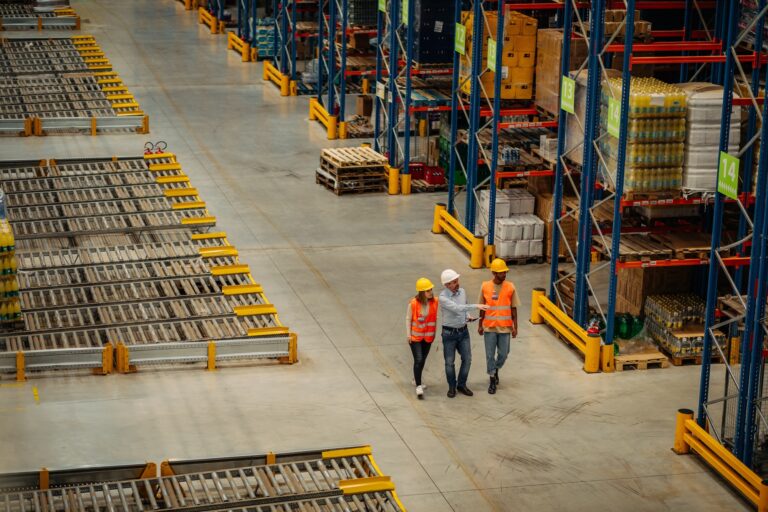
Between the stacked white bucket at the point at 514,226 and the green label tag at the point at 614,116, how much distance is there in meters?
4.01

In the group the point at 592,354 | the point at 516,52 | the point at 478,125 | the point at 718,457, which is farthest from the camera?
the point at 478,125

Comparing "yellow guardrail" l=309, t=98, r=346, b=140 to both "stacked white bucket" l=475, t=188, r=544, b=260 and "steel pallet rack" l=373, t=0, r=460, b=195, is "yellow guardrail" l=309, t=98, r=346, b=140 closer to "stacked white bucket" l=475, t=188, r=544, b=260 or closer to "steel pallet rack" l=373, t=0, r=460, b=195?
"steel pallet rack" l=373, t=0, r=460, b=195

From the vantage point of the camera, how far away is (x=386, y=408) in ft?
46.8

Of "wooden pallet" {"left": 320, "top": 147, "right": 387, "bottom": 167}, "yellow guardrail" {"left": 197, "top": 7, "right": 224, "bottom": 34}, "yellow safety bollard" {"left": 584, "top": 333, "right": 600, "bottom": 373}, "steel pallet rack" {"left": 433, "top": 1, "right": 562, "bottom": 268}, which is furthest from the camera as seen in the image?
"yellow guardrail" {"left": 197, "top": 7, "right": 224, "bottom": 34}

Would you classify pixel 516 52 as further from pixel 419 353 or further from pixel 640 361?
pixel 419 353

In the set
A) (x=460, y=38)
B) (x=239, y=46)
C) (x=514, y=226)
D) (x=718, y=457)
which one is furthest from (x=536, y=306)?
(x=239, y=46)

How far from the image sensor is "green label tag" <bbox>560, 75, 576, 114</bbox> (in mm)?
15883

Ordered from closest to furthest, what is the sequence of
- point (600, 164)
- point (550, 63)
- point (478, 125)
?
point (600, 164) → point (550, 63) → point (478, 125)

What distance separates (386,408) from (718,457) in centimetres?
342

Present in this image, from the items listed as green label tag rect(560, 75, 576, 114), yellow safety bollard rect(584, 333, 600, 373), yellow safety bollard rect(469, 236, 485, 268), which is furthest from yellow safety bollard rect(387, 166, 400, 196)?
yellow safety bollard rect(584, 333, 600, 373)

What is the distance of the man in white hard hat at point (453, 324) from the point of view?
14.0 meters

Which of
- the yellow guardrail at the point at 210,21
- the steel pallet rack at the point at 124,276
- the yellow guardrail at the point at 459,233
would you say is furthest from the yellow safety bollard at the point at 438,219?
the yellow guardrail at the point at 210,21

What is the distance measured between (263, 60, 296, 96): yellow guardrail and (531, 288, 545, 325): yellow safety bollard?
1366cm

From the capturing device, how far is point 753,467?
12.7 metres
